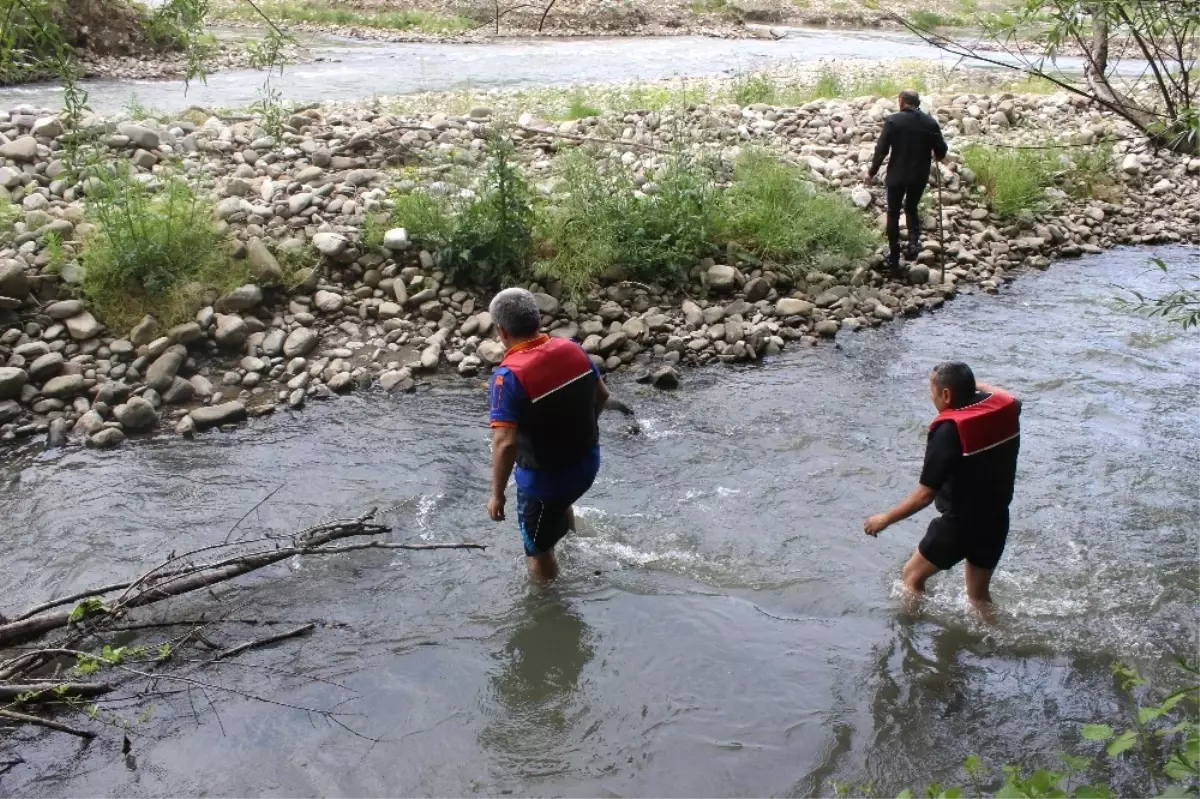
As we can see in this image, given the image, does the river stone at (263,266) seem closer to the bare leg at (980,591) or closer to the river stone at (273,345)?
the river stone at (273,345)

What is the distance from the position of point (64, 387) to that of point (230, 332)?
1424 millimetres

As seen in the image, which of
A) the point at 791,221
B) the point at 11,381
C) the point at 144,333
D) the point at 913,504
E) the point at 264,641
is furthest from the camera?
the point at 791,221

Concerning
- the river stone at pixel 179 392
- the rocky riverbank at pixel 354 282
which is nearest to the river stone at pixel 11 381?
the rocky riverbank at pixel 354 282

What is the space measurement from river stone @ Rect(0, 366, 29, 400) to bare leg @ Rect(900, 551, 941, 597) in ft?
23.8

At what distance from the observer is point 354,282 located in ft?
31.3

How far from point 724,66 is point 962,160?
12.7 m

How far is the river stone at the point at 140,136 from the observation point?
10.8 metres

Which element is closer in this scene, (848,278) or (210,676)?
(210,676)

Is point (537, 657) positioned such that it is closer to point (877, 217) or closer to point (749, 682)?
point (749, 682)

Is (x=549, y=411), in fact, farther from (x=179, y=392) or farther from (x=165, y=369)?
(x=165, y=369)

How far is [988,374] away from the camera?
28.9 ft

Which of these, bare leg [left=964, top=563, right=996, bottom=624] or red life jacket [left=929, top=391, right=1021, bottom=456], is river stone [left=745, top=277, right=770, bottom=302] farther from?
red life jacket [left=929, top=391, right=1021, bottom=456]

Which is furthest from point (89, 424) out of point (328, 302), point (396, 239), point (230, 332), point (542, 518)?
point (542, 518)

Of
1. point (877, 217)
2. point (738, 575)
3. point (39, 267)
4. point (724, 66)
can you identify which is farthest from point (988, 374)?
point (724, 66)
